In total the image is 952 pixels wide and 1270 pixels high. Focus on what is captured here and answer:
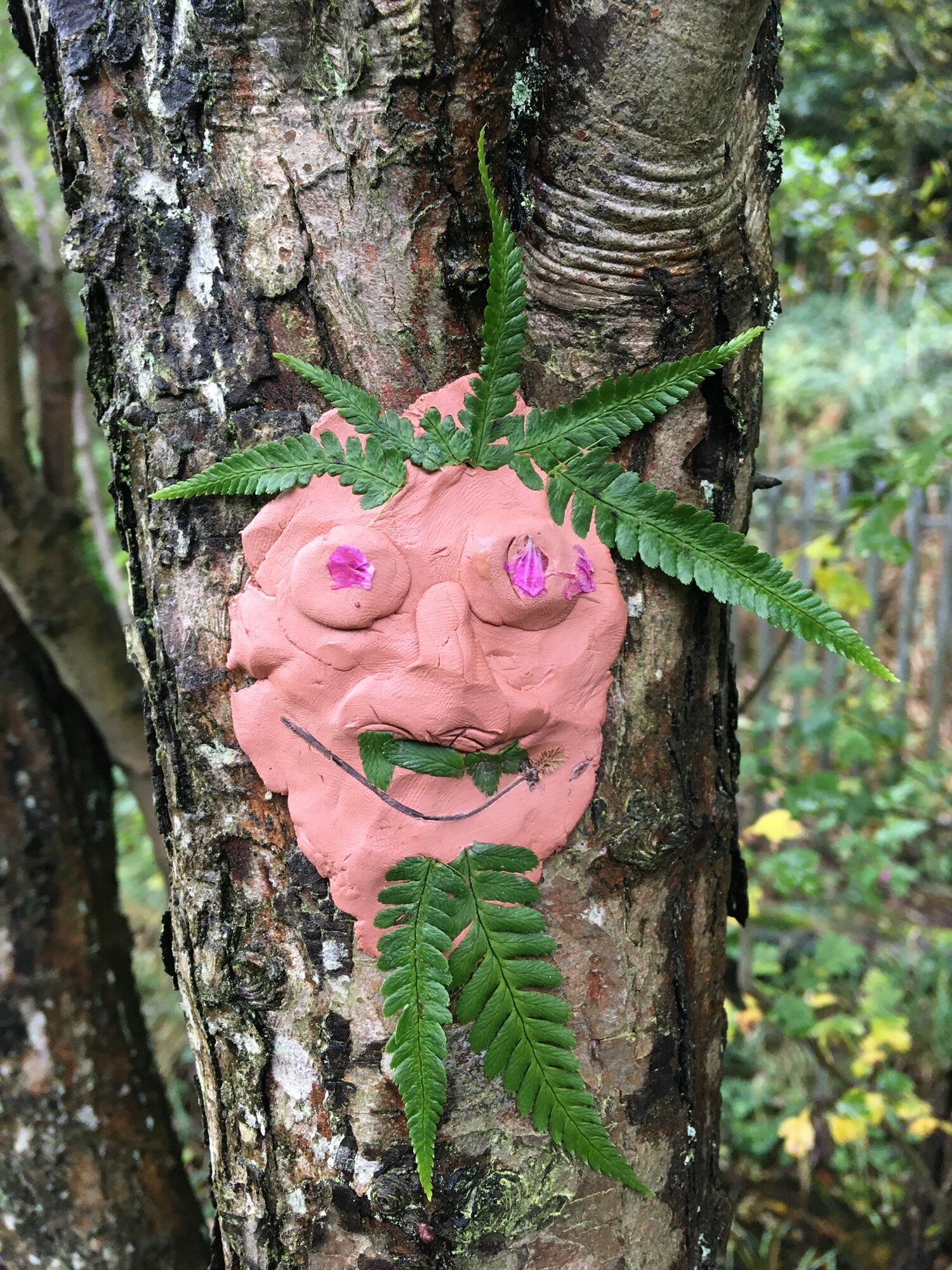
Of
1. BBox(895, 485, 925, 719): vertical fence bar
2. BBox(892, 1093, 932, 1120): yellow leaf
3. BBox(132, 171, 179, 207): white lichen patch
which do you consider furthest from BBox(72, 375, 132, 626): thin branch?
BBox(895, 485, 925, 719): vertical fence bar

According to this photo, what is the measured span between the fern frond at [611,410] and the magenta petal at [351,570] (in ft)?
0.64

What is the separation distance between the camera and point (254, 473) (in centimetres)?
99

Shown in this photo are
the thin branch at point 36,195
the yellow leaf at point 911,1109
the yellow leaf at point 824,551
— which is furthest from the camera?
the thin branch at point 36,195

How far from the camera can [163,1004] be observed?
13.8ft

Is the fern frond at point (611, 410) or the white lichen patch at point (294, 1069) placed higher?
the fern frond at point (611, 410)

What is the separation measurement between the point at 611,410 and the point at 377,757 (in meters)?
0.45

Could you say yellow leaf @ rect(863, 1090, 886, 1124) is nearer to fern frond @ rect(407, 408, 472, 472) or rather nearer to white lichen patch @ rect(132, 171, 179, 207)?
fern frond @ rect(407, 408, 472, 472)

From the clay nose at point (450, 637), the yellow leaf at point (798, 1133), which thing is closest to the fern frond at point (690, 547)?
the clay nose at point (450, 637)

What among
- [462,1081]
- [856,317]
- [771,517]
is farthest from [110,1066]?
[856,317]

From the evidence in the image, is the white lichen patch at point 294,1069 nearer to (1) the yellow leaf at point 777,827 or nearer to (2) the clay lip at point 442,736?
(2) the clay lip at point 442,736

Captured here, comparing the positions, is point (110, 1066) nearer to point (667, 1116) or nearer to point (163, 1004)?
point (667, 1116)

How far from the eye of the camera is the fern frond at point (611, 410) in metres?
0.98

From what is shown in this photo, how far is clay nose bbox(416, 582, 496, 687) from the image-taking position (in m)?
1.01

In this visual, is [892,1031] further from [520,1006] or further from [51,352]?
[51,352]
